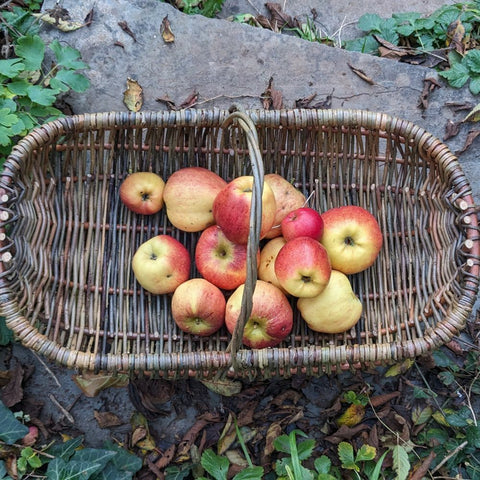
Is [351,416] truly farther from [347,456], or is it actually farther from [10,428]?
[10,428]

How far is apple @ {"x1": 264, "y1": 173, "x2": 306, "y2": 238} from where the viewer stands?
6.15 ft

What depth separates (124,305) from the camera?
189 centimetres

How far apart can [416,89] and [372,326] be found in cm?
108

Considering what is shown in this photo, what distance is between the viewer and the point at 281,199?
188 centimetres

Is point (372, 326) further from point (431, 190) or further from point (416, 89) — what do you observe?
point (416, 89)

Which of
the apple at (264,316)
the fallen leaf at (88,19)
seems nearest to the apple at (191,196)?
the apple at (264,316)

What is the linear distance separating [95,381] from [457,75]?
1904 mm

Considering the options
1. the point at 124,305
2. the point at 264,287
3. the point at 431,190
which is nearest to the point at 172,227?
the point at 124,305

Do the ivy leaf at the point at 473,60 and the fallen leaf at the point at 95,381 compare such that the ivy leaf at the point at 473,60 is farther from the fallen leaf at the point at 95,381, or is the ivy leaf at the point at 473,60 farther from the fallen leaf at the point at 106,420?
the fallen leaf at the point at 106,420

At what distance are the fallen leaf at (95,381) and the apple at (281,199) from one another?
78cm

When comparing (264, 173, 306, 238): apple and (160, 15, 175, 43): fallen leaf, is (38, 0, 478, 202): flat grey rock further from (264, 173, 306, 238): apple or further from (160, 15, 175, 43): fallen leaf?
(264, 173, 306, 238): apple

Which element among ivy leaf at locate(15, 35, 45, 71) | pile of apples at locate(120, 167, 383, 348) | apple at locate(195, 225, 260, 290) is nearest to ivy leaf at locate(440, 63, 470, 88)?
pile of apples at locate(120, 167, 383, 348)

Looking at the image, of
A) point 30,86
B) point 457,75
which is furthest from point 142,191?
point 457,75

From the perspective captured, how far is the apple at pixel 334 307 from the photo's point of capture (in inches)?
68.3
